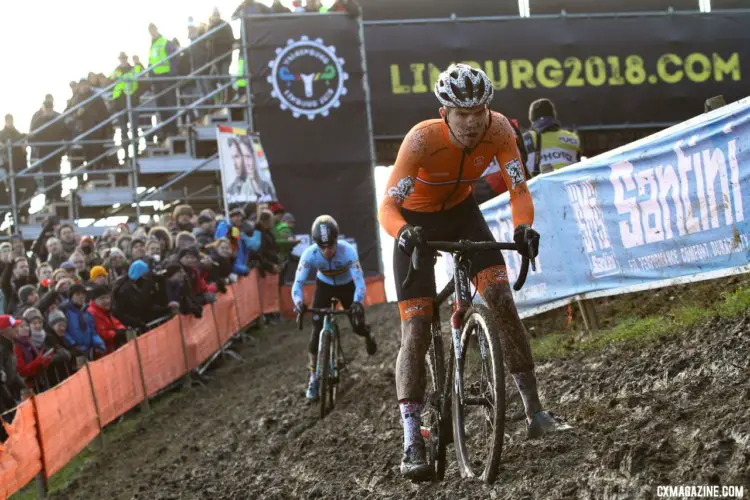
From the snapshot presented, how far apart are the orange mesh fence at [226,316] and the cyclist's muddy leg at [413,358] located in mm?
11734

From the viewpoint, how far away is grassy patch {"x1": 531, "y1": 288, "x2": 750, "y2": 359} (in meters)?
9.06

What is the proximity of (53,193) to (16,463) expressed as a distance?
12547 mm

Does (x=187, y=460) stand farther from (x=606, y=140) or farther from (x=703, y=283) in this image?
(x=606, y=140)

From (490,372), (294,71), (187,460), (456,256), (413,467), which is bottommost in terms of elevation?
(187,460)

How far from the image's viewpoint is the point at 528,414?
7012 mm

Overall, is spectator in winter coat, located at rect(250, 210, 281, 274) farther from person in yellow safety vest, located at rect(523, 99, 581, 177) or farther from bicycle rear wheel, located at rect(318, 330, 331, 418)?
person in yellow safety vest, located at rect(523, 99, 581, 177)

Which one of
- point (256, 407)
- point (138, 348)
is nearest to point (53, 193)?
point (138, 348)

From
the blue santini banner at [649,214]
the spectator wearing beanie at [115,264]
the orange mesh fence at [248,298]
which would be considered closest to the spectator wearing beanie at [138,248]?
the spectator wearing beanie at [115,264]

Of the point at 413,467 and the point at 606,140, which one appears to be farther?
the point at 606,140

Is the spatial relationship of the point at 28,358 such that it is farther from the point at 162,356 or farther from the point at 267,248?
the point at 267,248

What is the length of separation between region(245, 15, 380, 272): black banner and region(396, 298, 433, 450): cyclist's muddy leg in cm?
1531

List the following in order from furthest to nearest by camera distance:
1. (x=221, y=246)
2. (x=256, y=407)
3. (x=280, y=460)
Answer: (x=221, y=246) < (x=256, y=407) < (x=280, y=460)

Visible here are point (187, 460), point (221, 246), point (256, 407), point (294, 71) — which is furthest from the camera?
point (294, 71)

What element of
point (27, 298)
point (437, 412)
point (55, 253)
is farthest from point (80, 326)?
point (437, 412)
